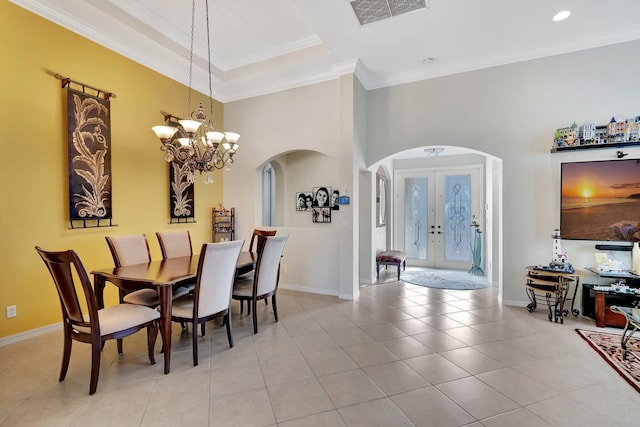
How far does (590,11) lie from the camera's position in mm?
3229

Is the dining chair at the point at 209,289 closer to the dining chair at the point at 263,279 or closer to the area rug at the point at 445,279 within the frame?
the dining chair at the point at 263,279

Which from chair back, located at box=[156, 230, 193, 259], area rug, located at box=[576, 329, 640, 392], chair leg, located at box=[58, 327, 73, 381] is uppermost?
chair back, located at box=[156, 230, 193, 259]

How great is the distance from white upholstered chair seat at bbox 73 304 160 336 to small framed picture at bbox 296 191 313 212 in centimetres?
337

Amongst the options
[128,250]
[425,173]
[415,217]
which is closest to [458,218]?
[415,217]

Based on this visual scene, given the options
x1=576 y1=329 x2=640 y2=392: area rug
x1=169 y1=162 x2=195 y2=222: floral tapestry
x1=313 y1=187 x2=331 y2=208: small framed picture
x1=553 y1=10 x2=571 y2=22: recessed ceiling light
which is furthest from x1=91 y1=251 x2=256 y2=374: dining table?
x1=553 y1=10 x2=571 y2=22: recessed ceiling light

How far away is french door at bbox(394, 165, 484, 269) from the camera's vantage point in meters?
6.95

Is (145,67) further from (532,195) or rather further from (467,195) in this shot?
(467,195)

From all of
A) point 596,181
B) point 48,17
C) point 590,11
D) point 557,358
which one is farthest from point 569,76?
point 48,17

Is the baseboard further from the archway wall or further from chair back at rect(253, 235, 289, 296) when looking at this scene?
the archway wall

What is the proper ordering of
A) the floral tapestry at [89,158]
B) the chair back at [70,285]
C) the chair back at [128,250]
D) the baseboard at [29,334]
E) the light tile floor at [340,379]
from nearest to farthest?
the light tile floor at [340,379] → the chair back at [70,285] → the baseboard at [29,334] → the chair back at [128,250] → the floral tapestry at [89,158]

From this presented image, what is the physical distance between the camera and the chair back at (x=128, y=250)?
3.05 metres

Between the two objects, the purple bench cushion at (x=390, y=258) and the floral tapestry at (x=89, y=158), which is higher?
the floral tapestry at (x=89, y=158)

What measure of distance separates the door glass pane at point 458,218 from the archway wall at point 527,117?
293 centimetres

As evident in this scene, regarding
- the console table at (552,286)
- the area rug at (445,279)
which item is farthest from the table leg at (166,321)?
the area rug at (445,279)
